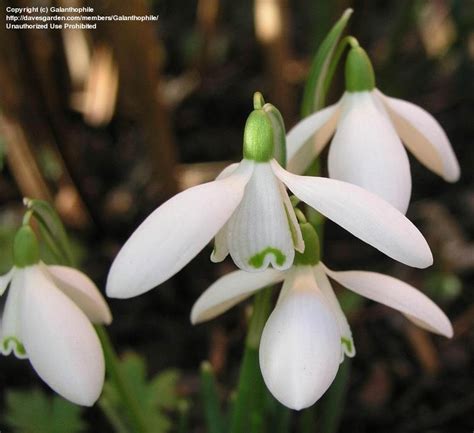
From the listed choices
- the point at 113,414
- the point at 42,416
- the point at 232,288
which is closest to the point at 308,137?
the point at 232,288

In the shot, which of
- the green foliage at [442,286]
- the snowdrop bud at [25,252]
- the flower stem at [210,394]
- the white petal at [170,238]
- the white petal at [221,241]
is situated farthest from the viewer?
the green foliage at [442,286]

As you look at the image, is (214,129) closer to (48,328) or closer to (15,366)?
(15,366)

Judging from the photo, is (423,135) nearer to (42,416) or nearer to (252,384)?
(252,384)

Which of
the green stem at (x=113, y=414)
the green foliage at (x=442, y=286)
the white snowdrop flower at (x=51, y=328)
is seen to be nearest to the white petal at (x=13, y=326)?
the white snowdrop flower at (x=51, y=328)

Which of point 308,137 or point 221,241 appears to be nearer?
point 221,241

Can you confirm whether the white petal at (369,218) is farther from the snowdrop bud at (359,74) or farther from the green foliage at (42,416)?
the green foliage at (42,416)

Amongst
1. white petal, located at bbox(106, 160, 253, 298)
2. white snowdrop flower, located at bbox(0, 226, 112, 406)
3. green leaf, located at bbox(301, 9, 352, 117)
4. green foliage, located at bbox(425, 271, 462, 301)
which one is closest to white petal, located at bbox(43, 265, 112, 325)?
white snowdrop flower, located at bbox(0, 226, 112, 406)
